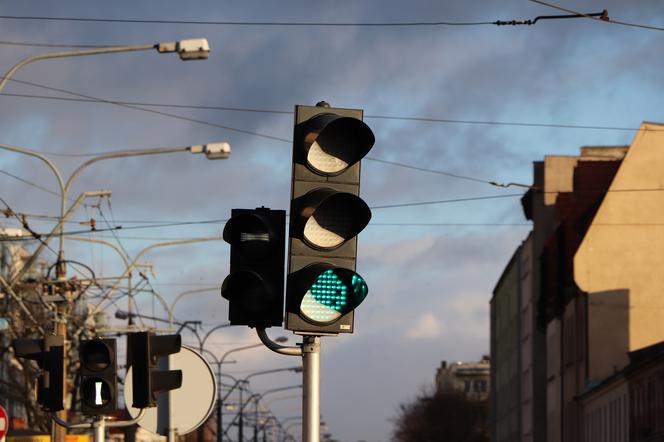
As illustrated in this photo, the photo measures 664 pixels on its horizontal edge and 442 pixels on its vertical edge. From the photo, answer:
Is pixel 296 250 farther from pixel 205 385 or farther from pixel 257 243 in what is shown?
pixel 205 385

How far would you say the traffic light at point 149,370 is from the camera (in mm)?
13242

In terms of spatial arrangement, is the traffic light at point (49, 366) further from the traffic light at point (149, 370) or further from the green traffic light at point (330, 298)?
the green traffic light at point (330, 298)

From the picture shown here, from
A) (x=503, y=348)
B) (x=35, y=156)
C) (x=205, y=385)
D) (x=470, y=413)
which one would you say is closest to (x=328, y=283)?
(x=205, y=385)

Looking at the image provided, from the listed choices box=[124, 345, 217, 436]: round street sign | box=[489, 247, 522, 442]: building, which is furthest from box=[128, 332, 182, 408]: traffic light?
box=[489, 247, 522, 442]: building

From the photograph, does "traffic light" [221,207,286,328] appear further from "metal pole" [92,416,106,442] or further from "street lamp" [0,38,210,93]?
"street lamp" [0,38,210,93]

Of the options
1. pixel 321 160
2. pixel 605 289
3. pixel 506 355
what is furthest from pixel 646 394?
pixel 506 355

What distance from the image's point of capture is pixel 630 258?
70.7 metres

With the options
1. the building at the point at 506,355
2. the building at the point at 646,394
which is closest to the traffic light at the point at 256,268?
the building at the point at 646,394

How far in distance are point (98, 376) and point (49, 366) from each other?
137 cm

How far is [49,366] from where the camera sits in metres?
14.9

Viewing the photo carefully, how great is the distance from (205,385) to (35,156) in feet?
79.4

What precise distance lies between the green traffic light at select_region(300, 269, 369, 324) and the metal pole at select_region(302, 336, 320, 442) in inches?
7.6

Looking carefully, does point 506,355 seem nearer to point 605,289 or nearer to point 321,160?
point 605,289

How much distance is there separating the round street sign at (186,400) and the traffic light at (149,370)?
0.10m
